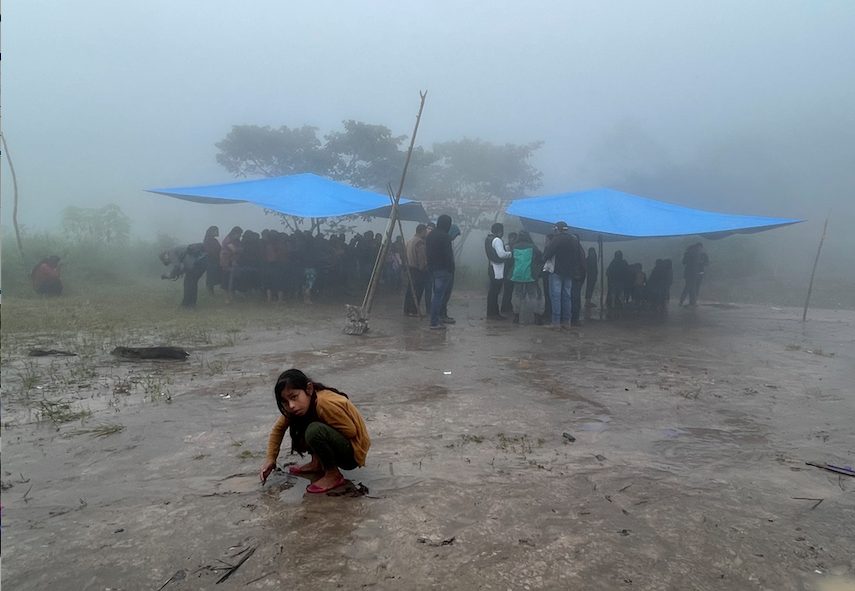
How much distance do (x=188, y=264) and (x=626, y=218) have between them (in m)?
8.16

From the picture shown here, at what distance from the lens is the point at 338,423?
2666mm

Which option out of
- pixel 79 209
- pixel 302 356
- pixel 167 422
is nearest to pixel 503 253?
pixel 302 356

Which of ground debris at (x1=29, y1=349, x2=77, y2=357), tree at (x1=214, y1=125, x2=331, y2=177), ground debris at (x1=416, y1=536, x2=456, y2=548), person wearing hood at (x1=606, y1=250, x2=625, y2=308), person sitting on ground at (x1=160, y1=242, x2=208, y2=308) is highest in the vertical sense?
tree at (x1=214, y1=125, x2=331, y2=177)

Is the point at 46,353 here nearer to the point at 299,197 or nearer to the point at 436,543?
the point at 436,543

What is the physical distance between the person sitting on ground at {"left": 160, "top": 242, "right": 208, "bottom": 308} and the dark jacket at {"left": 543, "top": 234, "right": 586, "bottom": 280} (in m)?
6.02

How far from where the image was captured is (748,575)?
209 cm

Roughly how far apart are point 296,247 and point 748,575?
A: 10.1 metres

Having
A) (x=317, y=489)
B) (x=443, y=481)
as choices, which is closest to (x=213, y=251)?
(x=317, y=489)

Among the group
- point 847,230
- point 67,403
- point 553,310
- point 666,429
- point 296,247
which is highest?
point 847,230

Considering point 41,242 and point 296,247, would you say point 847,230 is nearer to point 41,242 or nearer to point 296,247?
point 296,247

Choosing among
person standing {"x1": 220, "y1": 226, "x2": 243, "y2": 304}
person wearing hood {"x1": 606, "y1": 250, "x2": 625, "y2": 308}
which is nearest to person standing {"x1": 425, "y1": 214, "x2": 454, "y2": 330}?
person standing {"x1": 220, "y1": 226, "x2": 243, "y2": 304}

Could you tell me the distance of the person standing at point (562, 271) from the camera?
8.47m

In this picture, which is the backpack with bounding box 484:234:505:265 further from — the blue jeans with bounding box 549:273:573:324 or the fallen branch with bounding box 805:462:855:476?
the fallen branch with bounding box 805:462:855:476

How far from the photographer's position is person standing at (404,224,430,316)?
9.46m
